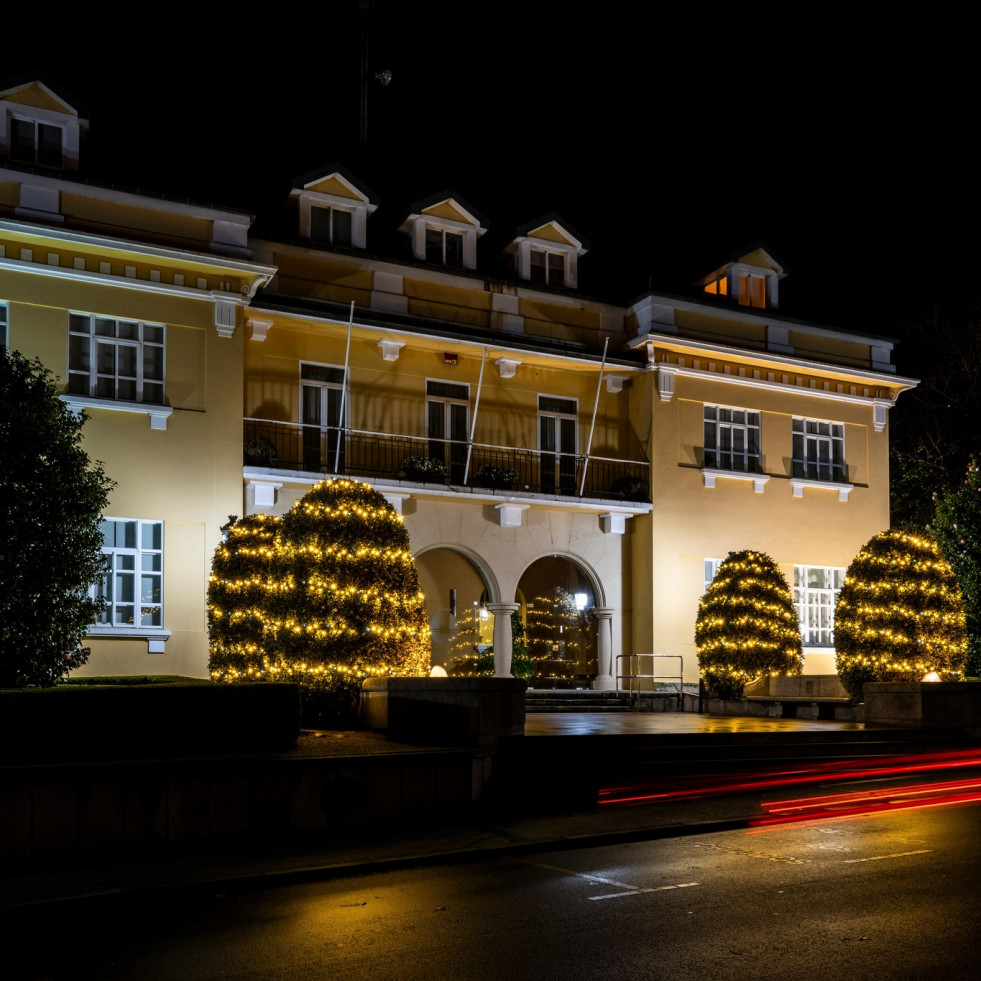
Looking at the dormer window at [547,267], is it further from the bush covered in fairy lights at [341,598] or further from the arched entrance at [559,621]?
the bush covered in fairy lights at [341,598]

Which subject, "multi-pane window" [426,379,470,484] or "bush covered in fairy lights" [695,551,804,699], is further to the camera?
"multi-pane window" [426,379,470,484]

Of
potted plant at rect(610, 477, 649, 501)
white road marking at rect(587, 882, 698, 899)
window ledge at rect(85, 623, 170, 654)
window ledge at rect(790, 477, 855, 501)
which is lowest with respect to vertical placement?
white road marking at rect(587, 882, 698, 899)

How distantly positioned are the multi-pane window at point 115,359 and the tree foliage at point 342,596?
6.35 meters

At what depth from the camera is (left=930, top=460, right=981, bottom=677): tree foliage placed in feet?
79.5

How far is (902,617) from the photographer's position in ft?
63.9

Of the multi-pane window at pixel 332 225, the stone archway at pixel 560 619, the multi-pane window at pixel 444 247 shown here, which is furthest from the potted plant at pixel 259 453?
the stone archway at pixel 560 619

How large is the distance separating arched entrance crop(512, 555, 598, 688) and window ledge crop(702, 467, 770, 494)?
3637mm

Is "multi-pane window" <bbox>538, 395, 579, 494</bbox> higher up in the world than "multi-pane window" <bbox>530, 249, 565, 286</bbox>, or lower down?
lower down

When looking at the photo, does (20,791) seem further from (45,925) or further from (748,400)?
(748,400)

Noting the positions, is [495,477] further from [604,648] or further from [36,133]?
[36,133]

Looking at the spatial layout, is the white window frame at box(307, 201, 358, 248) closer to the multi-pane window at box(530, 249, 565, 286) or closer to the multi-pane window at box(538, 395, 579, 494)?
the multi-pane window at box(530, 249, 565, 286)

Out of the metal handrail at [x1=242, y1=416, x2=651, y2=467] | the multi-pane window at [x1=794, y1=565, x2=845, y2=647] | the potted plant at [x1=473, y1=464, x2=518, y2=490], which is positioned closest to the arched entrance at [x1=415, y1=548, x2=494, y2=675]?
the potted plant at [x1=473, y1=464, x2=518, y2=490]

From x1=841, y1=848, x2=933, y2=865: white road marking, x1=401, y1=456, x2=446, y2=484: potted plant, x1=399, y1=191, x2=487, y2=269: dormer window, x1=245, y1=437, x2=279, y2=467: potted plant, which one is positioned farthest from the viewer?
x1=399, y1=191, x2=487, y2=269: dormer window

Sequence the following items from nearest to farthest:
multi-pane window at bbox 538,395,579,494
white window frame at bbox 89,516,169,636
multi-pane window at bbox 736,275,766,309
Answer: white window frame at bbox 89,516,169,636
multi-pane window at bbox 538,395,579,494
multi-pane window at bbox 736,275,766,309
